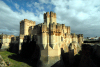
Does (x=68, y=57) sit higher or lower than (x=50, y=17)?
lower

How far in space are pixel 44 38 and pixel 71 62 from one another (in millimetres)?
7609

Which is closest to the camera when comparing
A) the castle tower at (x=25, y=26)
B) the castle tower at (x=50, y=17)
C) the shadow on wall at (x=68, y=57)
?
the shadow on wall at (x=68, y=57)

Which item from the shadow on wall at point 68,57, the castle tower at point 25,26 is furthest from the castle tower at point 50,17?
the castle tower at point 25,26

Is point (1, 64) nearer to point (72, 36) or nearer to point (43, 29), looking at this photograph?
point (43, 29)

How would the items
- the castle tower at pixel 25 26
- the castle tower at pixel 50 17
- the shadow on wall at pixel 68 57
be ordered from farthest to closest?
the castle tower at pixel 25 26
the castle tower at pixel 50 17
the shadow on wall at pixel 68 57

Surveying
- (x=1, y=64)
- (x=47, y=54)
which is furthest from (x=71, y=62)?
(x=1, y=64)

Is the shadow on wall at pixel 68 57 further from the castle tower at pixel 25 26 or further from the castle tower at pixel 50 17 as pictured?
the castle tower at pixel 25 26

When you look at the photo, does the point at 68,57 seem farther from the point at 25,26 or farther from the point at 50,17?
the point at 25,26

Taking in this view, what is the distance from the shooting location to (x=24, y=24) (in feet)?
91.7

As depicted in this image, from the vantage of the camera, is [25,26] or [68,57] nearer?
[68,57]

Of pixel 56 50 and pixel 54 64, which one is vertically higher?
pixel 56 50

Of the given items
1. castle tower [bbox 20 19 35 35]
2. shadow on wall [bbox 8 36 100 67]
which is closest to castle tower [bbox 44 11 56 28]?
shadow on wall [bbox 8 36 100 67]

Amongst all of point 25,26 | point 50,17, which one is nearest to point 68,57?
point 50,17

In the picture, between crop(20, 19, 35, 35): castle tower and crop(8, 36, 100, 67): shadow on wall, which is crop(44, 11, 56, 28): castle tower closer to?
crop(8, 36, 100, 67): shadow on wall
